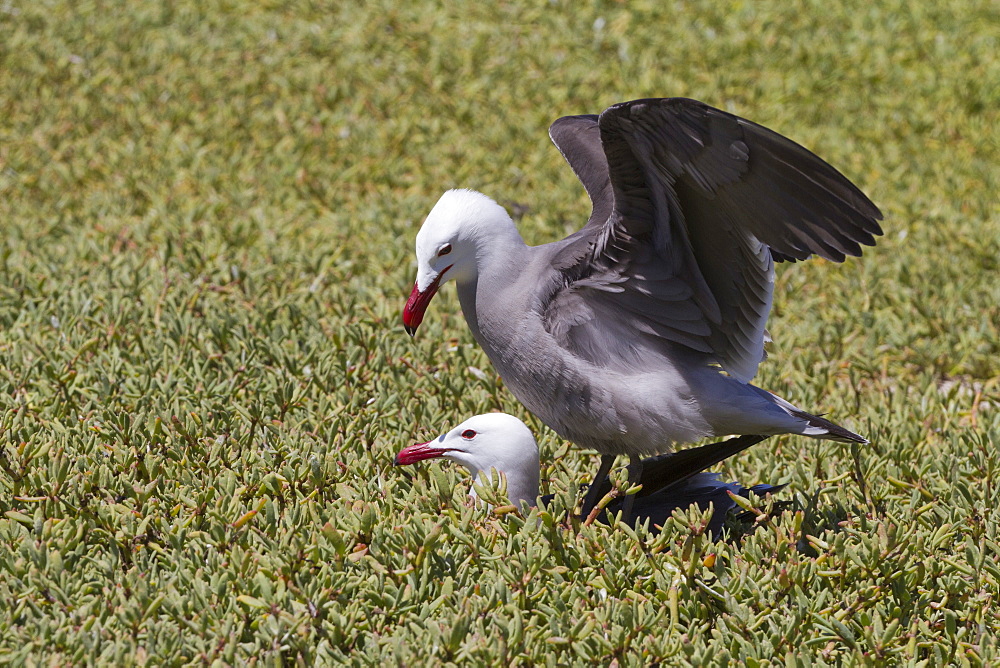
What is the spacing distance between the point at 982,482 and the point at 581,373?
1509 millimetres

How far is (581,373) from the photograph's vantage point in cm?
385

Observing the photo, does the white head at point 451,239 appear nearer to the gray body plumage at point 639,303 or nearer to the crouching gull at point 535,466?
the gray body plumage at point 639,303

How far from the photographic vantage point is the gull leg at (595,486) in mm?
3996

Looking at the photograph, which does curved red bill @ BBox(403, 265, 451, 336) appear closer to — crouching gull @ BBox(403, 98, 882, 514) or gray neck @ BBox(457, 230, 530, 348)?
crouching gull @ BBox(403, 98, 882, 514)

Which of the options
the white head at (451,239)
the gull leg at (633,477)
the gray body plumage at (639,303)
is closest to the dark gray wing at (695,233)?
the gray body plumage at (639,303)

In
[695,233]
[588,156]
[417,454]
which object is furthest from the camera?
[588,156]

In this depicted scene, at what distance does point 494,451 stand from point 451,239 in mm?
727

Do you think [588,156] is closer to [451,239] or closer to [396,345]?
[451,239]

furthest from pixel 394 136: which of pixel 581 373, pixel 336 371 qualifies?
pixel 581 373

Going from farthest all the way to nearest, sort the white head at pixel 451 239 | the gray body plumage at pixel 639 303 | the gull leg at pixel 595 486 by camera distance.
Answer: the gull leg at pixel 595 486
the white head at pixel 451 239
the gray body plumage at pixel 639 303

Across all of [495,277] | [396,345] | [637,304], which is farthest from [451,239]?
[396,345]

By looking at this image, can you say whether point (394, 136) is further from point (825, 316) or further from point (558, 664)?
point (558, 664)

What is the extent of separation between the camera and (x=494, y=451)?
388cm

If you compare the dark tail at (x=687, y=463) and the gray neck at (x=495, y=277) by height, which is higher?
the gray neck at (x=495, y=277)
